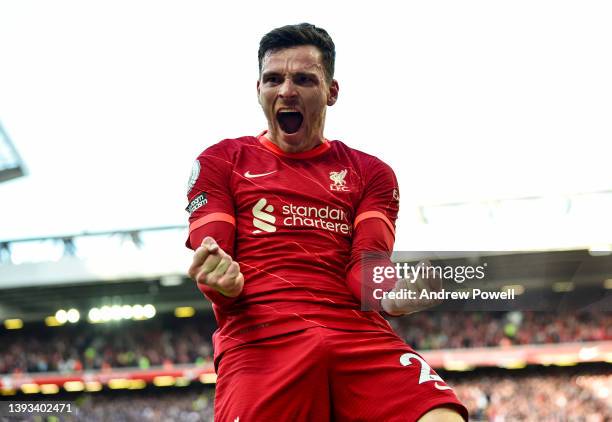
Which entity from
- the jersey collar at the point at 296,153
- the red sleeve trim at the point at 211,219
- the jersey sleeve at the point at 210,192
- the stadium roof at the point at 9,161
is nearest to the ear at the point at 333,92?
the jersey collar at the point at 296,153

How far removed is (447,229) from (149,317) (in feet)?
34.6

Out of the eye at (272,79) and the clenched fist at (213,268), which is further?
the eye at (272,79)

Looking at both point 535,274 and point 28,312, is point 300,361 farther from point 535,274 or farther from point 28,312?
point 28,312

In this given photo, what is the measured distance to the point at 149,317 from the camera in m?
26.4

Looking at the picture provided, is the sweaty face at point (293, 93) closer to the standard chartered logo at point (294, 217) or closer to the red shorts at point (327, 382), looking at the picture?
the standard chartered logo at point (294, 217)

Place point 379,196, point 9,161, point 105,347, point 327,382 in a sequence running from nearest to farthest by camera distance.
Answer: point 327,382 < point 379,196 < point 9,161 < point 105,347

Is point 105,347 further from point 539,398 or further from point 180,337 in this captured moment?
point 539,398

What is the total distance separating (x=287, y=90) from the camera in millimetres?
2471

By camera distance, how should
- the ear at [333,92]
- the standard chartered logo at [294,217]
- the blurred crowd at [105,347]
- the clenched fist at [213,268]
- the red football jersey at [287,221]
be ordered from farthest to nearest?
the blurred crowd at [105,347]
the ear at [333,92]
the standard chartered logo at [294,217]
the red football jersey at [287,221]
the clenched fist at [213,268]

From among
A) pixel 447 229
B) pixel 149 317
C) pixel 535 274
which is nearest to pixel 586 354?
pixel 535 274

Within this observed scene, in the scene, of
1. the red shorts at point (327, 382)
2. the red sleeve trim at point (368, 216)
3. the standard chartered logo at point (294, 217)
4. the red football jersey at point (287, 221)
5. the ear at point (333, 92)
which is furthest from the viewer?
the ear at point (333, 92)

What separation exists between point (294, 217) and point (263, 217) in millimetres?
97

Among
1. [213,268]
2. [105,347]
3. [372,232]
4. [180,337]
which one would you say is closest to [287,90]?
[372,232]

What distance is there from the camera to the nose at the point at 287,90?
8.11 feet
